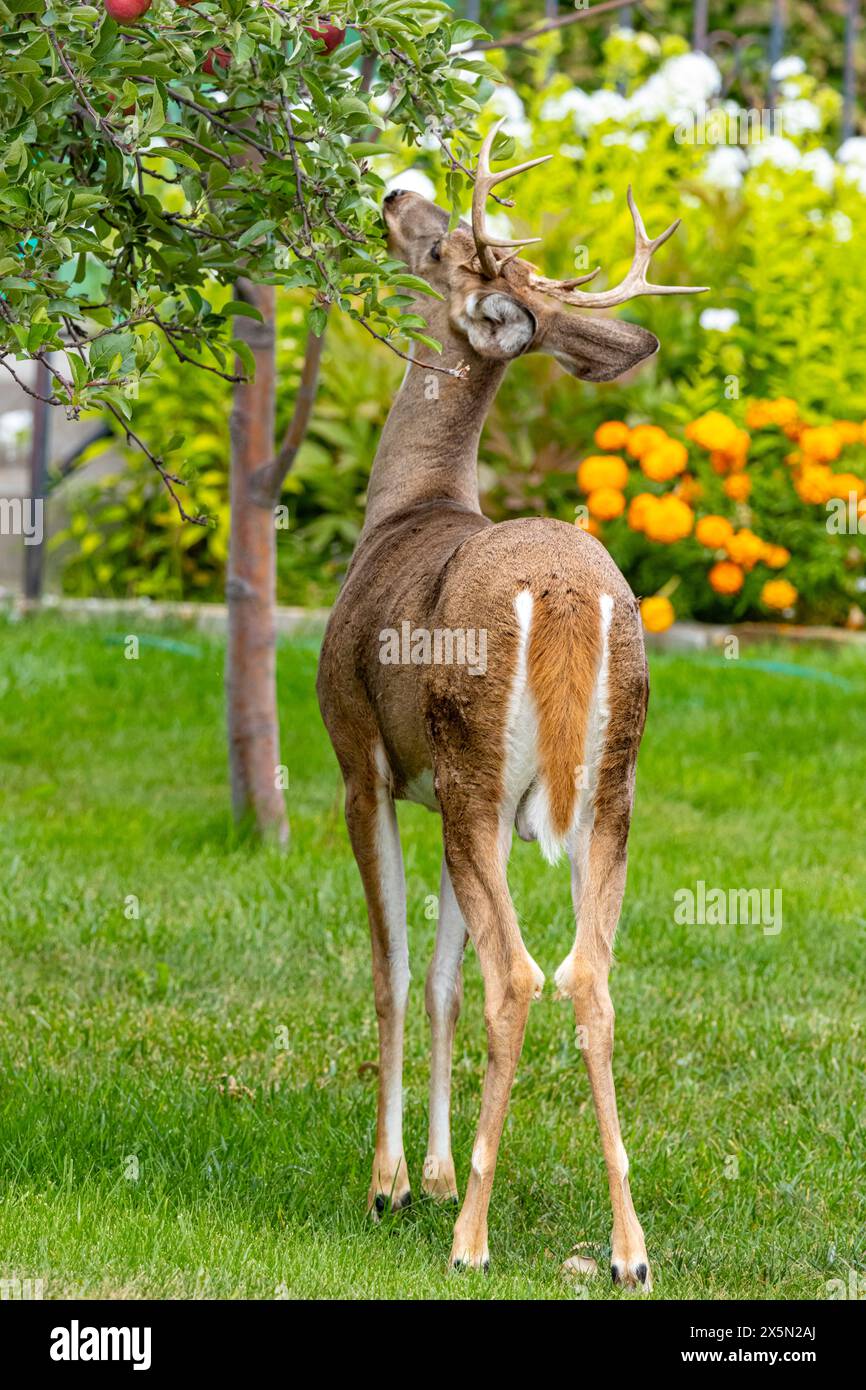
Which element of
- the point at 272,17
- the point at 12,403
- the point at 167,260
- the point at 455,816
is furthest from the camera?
the point at 12,403

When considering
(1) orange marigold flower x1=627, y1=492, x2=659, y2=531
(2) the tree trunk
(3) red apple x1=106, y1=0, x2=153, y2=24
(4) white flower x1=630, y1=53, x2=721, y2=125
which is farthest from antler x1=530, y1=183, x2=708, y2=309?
(4) white flower x1=630, y1=53, x2=721, y2=125

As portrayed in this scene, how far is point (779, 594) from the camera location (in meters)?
9.20

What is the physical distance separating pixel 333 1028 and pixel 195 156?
233 cm

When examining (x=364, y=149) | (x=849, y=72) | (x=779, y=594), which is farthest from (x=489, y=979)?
(x=849, y=72)

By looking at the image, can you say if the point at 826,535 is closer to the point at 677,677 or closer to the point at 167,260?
the point at 677,677

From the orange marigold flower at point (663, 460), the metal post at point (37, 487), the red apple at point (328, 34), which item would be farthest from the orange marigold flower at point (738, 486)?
the red apple at point (328, 34)

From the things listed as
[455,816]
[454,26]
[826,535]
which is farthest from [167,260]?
[826,535]

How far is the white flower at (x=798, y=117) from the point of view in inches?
413

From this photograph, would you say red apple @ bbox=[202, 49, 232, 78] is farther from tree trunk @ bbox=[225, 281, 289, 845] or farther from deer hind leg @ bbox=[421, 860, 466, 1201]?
tree trunk @ bbox=[225, 281, 289, 845]

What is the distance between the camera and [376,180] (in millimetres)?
3520

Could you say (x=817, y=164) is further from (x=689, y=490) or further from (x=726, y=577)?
(x=726, y=577)

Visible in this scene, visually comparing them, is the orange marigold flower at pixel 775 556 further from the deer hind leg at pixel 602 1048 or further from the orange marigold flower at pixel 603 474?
the deer hind leg at pixel 602 1048

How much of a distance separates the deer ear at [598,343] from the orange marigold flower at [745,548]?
5.37 metres
